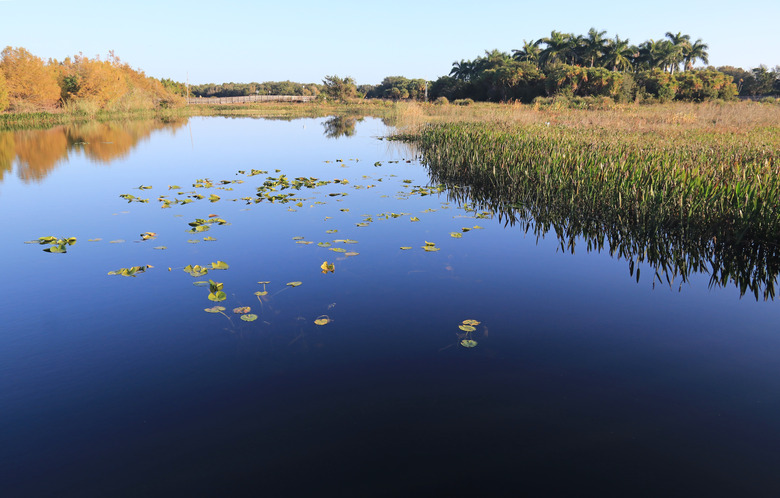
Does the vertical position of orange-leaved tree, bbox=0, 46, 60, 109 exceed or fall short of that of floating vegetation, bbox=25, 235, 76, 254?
it exceeds it

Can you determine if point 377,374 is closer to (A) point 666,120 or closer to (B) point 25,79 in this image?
(A) point 666,120

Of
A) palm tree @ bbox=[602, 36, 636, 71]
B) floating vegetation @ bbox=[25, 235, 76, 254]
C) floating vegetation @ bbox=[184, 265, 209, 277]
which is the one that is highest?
palm tree @ bbox=[602, 36, 636, 71]

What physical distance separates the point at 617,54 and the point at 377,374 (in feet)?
220

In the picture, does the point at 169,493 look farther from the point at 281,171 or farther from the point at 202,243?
the point at 281,171

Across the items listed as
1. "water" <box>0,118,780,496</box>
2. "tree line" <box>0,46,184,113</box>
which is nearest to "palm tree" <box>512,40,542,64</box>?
"tree line" <box>0,46,184,113</box>

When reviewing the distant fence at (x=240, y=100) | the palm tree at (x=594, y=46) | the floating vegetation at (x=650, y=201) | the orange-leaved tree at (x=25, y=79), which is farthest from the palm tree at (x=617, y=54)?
the orange-leaved tree at (x=25, y=79)

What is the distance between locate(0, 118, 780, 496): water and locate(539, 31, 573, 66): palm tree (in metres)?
63.1

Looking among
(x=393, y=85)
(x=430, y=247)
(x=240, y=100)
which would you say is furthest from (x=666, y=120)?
(x=393, y=85)

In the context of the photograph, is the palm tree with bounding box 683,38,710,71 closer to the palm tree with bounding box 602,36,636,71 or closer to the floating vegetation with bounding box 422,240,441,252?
the palm tree with bounding box 602,36,636,71

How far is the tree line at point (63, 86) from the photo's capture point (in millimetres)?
37906

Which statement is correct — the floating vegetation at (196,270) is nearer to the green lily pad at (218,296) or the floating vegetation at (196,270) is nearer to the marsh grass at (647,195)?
the green lily pad at (218,296)

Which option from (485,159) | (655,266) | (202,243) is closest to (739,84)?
Answer: (485,159)

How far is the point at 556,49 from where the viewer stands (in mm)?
62094

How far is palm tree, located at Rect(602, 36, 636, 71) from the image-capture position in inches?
2315
